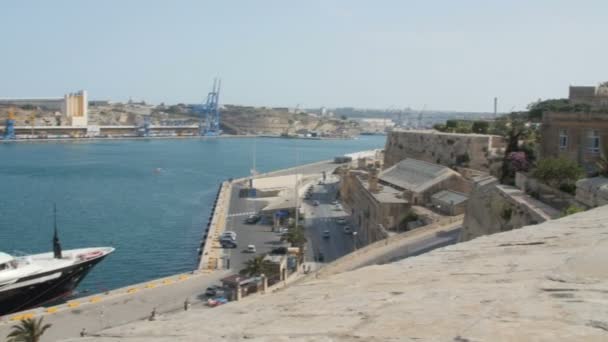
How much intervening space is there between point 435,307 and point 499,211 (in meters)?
5.26

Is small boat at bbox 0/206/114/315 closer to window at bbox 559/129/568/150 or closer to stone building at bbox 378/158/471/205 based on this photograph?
stone building at bbox 378/158/471/205

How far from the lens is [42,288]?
1021 centimetres

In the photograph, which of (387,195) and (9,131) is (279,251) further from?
(9,131)

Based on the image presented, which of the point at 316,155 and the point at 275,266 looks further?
the point at 316,155

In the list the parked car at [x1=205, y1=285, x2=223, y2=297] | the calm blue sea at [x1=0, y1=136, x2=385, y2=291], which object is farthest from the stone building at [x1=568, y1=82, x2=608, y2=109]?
the calm blue sea at [x1=0, y1=136, x2=385, y2=291]

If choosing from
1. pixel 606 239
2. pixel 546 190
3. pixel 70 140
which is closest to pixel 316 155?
pixel 70 140

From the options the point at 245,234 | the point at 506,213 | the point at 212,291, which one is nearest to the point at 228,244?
the point at 245,234

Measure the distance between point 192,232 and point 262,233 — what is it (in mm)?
1890

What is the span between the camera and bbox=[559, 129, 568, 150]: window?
7941 millimetres

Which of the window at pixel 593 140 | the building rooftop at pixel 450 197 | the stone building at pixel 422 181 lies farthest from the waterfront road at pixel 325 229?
the window at pixel 593 140

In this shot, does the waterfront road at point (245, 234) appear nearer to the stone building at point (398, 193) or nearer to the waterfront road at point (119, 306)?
the waterfront road at point (119, 306)

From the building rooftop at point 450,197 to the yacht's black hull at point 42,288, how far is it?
5854 mm

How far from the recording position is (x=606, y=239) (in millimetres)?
1967

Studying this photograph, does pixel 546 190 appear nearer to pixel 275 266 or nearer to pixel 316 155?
pixel 275 266
